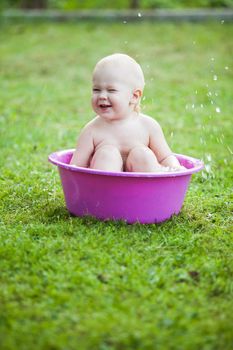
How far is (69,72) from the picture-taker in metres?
8.53

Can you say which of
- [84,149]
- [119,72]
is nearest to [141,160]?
[84,149]

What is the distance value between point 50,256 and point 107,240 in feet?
1.02

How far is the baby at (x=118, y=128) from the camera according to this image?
3.15 metres

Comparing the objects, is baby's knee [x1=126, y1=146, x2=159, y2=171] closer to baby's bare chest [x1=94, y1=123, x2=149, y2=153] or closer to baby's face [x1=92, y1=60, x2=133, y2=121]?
baby's bare chest [x1=94, y1=123, x2=149, y2=153]

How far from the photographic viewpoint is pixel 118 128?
322cm

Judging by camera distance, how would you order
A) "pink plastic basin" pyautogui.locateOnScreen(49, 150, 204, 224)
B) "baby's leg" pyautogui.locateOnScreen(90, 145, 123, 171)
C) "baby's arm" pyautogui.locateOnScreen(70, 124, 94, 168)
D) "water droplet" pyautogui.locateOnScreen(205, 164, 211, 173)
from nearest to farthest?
"pink plastic basin" pyautogui.locateOnScreen(49, 150, 204, 224), "baby's leg" pyautogui.locateOnScreen(90, 145, 123, 171), "baby's arm" pyautogui.locateOnScreen(70, 124, 94, 168), "water droplet" pyautogui.locateOnScreen(205, 164, 211, 173)

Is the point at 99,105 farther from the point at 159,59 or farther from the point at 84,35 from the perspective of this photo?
the point at 84,35

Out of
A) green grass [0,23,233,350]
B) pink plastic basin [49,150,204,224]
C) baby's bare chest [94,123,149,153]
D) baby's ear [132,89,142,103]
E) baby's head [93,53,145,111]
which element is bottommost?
green grass [0,23,233,350]

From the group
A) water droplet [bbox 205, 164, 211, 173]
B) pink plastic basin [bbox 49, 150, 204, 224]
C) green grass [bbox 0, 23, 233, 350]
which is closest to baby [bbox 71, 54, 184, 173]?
pink plastic basin [bbox 49, 150, 204, 224]

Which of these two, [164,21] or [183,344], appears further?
[164,21]

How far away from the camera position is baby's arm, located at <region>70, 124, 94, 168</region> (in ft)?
10.6

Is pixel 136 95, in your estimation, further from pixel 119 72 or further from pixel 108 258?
pixel 108 258

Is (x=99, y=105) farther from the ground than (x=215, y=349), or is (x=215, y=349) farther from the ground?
(x=99, y=105)

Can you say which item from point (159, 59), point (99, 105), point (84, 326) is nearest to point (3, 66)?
point (159, 59)
